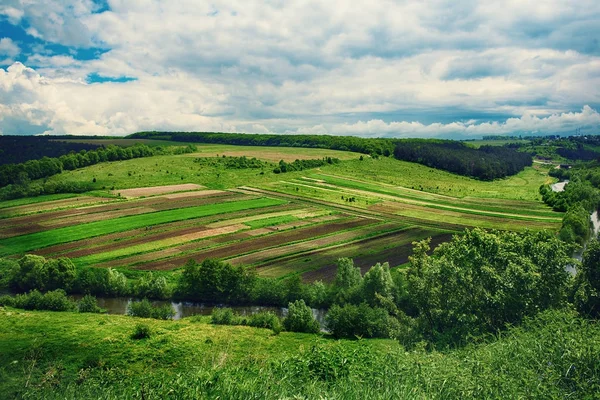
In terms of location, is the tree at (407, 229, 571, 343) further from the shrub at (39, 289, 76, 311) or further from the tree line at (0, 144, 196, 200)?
the tree line at (0, 144, 196, 200)

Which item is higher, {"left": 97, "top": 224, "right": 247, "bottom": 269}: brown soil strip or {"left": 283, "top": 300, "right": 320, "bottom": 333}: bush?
{"left": 97, "top": 224, "right": 247, "bottom": 269}: brown soil strip

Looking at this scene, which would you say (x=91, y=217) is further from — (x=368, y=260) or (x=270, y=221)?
(x=368, y=260)

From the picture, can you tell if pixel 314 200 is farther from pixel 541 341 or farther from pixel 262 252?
pixel 541 341

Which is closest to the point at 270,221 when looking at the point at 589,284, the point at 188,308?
the point at 188,308

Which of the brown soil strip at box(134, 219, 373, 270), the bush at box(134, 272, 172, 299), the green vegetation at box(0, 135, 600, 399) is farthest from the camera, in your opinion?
the brown soil strip at box(134, 219, 373, 270)

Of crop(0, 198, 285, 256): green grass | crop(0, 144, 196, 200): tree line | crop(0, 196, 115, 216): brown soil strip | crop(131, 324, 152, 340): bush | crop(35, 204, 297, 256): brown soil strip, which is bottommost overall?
crop(131, 324, 152, 340): bush

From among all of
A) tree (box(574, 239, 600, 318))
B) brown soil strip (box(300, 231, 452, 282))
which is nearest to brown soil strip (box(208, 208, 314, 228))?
brown soil strip (box(300, 231, 452, 282))

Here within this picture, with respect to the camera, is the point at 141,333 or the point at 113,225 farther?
the point at 113,225

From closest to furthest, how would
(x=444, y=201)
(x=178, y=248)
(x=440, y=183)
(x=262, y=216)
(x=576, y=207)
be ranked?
(x=178, y=248) < (x=262, y=216) < (x=576, y=207) < (x=444, y=201) < (x=440, y=183)

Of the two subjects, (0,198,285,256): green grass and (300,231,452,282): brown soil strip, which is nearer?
(300,231,452,282): brown soil strip
